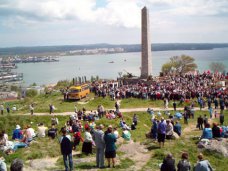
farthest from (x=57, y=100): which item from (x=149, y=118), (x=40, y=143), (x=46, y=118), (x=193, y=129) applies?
(x=40, y=143)

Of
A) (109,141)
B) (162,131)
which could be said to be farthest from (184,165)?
(162,131)

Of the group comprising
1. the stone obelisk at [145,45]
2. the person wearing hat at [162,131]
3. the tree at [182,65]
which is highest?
the stone obelisk at [145,45]

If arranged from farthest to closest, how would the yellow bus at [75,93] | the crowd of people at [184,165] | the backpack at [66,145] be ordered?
the yellow bus at [75,93] → the backpack at [66,145] → the crowd of people at [184,165]

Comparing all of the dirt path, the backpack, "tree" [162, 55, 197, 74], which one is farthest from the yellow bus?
"tree" [162, 55, 197, 74]

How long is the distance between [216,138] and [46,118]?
16.5 metres

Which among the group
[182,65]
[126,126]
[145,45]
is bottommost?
[182,65]

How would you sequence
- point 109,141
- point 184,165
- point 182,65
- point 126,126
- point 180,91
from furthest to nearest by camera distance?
point 182,65, point 180,91, point 126,126, point 109,141, point 184,165

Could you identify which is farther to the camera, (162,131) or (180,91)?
(180,91)

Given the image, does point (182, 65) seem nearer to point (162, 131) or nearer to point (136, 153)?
point (162, 131)

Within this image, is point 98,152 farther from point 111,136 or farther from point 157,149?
point 157,149

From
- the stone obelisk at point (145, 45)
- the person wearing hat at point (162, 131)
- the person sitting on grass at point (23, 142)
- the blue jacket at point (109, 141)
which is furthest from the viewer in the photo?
the stone obelisk at point (145, 45)

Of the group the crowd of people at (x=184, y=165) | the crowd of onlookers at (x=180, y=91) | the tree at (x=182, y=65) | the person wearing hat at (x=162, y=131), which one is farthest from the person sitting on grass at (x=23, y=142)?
the tree at (x=182, y=65)

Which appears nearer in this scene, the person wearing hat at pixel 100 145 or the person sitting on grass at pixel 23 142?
the person wearing hat at pixel 100 145

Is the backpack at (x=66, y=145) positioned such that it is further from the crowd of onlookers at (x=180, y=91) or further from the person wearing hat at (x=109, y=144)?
the crowd of onlookers at (x=180, y=91)
